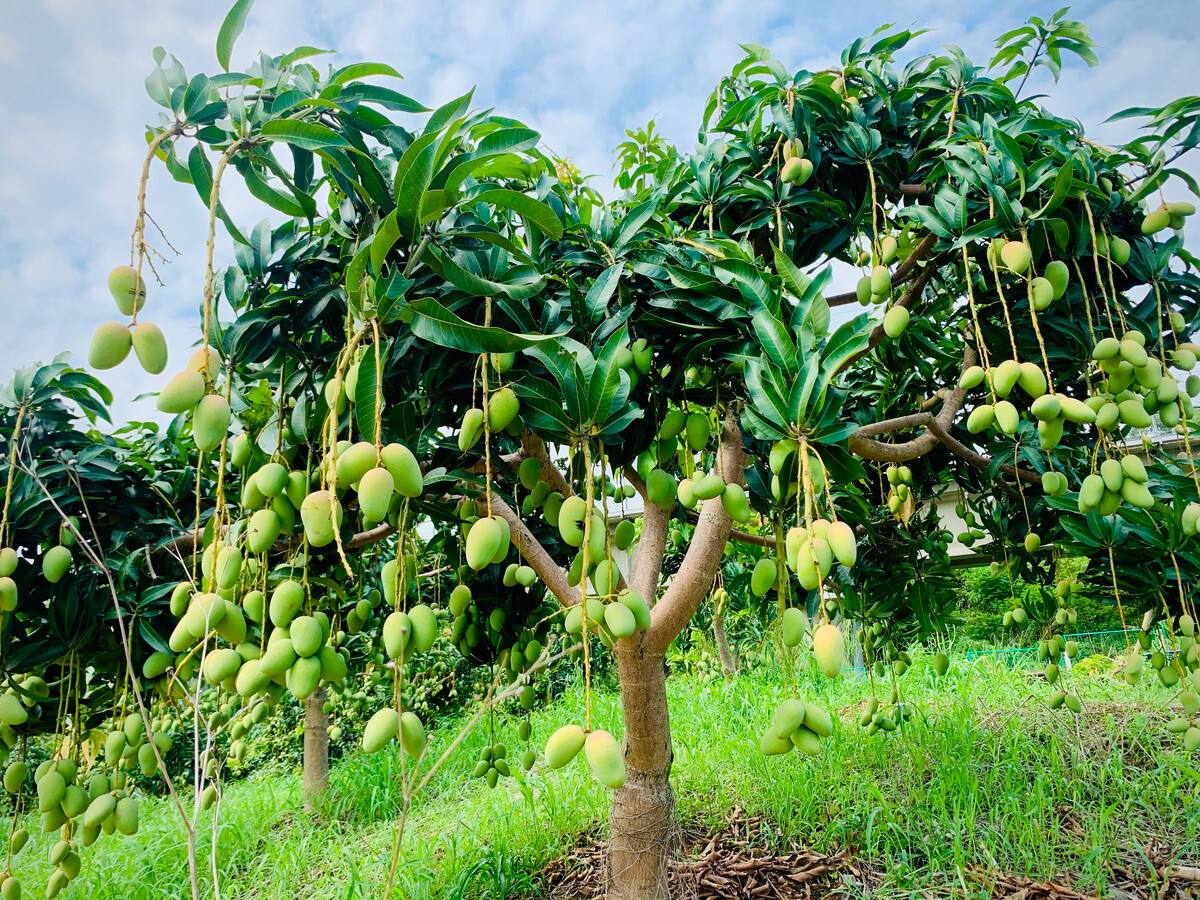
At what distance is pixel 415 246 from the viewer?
94 centimetres

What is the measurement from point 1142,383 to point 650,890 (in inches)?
56.3

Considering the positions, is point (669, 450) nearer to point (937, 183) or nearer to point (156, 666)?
point (937, 183)

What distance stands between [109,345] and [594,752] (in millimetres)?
679

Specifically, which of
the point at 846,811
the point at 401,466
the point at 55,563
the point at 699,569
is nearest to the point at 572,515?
the point at 401,466

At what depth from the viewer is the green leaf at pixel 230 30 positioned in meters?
0.97

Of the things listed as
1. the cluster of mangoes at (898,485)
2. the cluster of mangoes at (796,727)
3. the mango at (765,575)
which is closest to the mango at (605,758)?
the cluster of mangoes at (796,727)

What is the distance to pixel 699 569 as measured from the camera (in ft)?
5.46

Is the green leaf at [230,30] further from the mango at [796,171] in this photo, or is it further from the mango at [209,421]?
the mango at [796,171]

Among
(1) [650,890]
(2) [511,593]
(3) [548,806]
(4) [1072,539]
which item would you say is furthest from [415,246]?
(3) [548,806]

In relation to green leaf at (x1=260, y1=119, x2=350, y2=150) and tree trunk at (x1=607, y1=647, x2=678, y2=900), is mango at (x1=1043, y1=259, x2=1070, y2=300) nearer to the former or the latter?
tree trunk at (x1=607, y1=647, x2=678, y2=900)

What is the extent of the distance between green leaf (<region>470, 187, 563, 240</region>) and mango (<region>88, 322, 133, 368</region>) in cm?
43

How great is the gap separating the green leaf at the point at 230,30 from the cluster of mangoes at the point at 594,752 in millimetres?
963

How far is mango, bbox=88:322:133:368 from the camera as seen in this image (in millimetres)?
782

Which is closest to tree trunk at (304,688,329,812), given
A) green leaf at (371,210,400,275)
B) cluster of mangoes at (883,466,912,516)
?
cluster of mangoes at (883,466,912,516)
